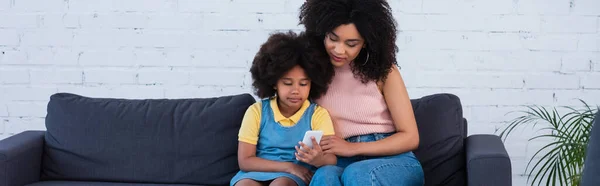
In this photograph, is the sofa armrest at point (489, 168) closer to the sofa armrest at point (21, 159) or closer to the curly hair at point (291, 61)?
the curly hair at point (291, 61)

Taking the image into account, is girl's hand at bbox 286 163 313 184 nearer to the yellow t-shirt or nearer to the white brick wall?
the yellow t-shirt

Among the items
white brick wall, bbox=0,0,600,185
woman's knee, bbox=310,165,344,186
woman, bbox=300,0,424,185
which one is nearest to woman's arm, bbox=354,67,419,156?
woman, bbox=300,0,424,185

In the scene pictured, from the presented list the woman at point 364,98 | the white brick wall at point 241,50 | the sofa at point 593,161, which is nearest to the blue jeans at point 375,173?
the woman at point 364,98

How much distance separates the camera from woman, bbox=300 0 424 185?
2957 mm

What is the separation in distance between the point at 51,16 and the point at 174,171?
47.7 inches

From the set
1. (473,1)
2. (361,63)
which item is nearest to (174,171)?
(361,63)

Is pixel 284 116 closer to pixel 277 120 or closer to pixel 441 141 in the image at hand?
pixel 277 120

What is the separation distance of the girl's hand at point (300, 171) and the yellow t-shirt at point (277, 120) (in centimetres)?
15

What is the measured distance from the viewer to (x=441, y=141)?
3320 mm

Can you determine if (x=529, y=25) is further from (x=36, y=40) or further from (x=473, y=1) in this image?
(x=36, y=40)

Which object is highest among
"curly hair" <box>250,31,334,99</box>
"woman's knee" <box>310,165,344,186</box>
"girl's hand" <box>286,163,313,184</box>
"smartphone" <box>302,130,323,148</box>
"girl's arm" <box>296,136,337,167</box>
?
"curly hair" <box>250,31,334,99</box>

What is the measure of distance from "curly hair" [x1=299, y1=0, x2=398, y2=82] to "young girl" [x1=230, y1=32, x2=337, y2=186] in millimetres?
97

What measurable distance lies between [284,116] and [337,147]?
24 centimetres

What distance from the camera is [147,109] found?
3512 mm
